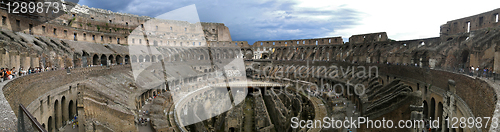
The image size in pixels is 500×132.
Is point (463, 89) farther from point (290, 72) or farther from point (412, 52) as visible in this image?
point (290, 72)

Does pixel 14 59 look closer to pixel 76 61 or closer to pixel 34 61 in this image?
pixel 34 61

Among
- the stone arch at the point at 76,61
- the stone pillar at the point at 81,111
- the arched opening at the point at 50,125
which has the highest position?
the stone arch at the point at 76,61

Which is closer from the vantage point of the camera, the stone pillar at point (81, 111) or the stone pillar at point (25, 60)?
the stone pillar at point (81, 111)

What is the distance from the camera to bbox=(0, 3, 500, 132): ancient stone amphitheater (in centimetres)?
1203

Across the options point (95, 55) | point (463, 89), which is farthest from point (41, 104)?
point (463, 89)

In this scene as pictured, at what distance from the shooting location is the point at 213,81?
32.4 meters

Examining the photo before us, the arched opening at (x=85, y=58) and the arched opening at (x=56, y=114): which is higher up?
the arched opening at (x=85, y=58)

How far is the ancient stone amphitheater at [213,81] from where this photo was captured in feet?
39.5

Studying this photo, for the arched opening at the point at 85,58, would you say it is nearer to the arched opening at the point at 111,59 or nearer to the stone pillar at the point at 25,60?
the arched opening at the point at 111,59

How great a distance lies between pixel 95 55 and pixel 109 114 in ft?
61.3

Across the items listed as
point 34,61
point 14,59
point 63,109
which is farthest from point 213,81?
point 14,59

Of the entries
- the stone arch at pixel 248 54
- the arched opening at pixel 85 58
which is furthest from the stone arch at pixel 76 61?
the stone arch at pixel 248 54

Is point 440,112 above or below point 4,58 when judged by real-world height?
below

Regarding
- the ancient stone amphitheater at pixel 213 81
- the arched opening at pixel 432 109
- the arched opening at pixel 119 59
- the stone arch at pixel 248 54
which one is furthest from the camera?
the stone arch at pixel 248 54
